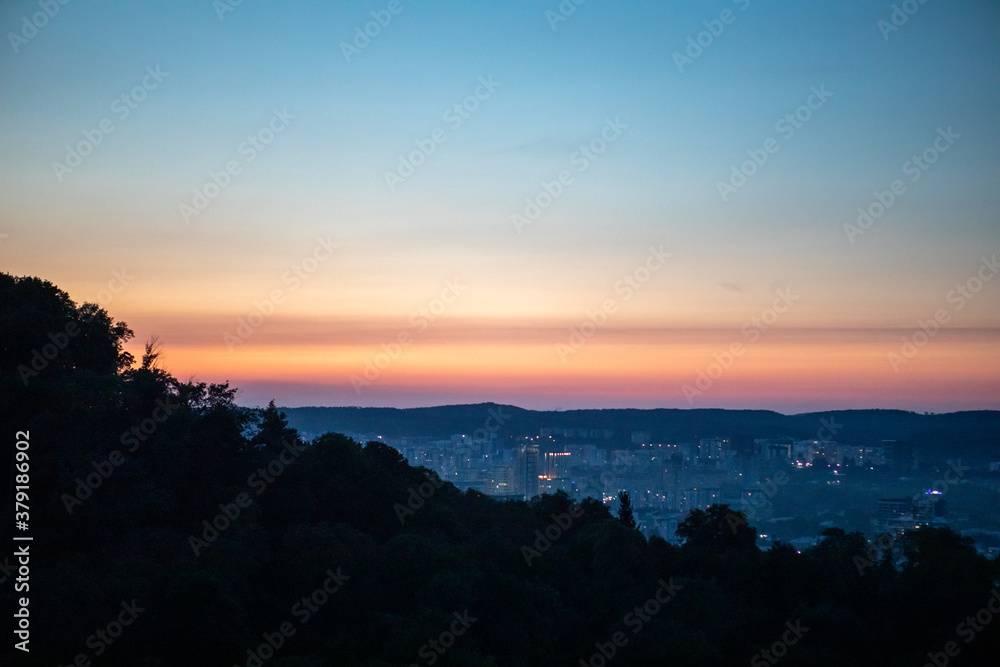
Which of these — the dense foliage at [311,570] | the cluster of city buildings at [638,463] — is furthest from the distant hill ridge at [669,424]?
the dense foliage at [311,570]

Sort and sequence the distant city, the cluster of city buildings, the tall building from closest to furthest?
the distant city, the cluster of city buildings, the tall building

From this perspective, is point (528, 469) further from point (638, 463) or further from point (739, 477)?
point (739, 477)

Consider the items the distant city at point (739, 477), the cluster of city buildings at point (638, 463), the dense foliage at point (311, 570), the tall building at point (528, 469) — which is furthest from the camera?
the tall building at point (528, 469)

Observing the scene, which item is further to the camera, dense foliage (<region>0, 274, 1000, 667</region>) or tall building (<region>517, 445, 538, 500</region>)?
tall building (<region>517, 445, 538, 500</region>)

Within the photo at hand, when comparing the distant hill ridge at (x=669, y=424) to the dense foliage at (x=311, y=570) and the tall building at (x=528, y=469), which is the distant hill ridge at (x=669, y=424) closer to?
the tall building at (x=528, y=469)

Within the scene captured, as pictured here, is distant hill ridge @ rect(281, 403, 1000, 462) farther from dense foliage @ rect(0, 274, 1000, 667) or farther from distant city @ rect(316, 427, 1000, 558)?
dense foliage @ rect(0, 274, 1000, 667)

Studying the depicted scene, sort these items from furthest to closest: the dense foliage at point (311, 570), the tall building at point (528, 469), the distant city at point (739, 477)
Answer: the tall building at point (528, 469)
the distant city at point (739, 477)
the dense foliage at point (311, 570)

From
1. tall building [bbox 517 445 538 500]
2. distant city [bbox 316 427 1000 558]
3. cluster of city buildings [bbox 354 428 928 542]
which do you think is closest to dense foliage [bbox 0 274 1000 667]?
distant city [bbox 316 427 1000 558]

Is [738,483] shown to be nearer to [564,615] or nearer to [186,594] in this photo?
[564,615]

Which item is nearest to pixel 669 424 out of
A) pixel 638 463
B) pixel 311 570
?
pixel 638 463
